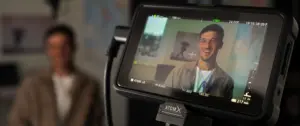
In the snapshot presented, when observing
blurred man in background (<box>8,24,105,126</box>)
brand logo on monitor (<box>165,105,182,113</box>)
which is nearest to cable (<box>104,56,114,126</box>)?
brand logo on monitor (<box>165,105,182,113</box>)

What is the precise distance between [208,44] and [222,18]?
0.05m

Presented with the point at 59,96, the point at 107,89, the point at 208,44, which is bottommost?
the point at 59,96

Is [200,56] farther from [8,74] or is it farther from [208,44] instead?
[8,74]

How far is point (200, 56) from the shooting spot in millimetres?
612

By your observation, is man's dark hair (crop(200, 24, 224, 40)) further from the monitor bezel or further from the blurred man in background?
the blurred man in background

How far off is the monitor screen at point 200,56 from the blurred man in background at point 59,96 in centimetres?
100

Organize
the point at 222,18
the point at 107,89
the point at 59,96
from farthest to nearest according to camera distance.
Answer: the point at 59,96
the point at 107,89
the point at 222,18

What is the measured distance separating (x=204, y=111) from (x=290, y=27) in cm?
18

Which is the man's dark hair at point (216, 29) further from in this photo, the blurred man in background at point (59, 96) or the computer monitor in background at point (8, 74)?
the computer monitor in background at point (8, 74)

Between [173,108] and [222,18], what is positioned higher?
[222,18]

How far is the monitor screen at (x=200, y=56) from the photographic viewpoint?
0.56 metres

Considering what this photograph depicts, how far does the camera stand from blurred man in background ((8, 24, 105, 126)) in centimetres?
161

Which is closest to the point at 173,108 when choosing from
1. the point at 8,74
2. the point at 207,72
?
the point at 207,72

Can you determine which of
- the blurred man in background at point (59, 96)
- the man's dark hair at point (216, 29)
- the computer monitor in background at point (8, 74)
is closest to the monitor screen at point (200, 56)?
the man's dark hair at point (216, 29)
